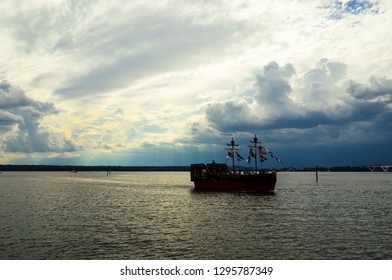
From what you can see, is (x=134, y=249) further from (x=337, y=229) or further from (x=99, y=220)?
(x=337, y=229)

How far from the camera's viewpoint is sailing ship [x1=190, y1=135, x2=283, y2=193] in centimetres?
8881

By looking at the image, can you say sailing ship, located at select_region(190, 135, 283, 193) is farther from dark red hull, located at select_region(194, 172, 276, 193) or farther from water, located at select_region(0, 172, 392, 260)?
water, located at select_region(0, 172, 392, 260)

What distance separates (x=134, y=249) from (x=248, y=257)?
9925mm

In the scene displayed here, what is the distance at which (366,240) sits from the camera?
1320 inches

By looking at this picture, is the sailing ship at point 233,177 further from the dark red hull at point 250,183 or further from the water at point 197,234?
the water at point 197,234

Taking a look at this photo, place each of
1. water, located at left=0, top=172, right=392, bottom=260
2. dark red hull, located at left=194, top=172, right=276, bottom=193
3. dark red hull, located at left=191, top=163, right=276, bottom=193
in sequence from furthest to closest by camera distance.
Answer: dark red hull, located at left=191, top=163, right=276, bottom=193, dark red hull, located at left=194, top=172, right=276, bottom=193, water, located at left=0, top=172, right=392, bottom=260

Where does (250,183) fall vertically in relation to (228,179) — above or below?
below

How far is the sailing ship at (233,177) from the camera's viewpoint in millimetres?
88812

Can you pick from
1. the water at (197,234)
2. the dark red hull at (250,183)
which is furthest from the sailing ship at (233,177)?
the water at (197,234)

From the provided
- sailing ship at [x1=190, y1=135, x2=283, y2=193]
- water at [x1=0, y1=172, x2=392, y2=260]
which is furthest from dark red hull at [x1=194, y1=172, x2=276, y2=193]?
water at [x1=0, y1=172, x2=392, y2=260]

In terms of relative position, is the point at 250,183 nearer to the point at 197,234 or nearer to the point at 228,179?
the point at 228,179

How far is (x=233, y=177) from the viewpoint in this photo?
93.2 metres

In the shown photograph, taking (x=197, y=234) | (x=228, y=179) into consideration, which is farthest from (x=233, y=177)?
(x=197, y=234)
